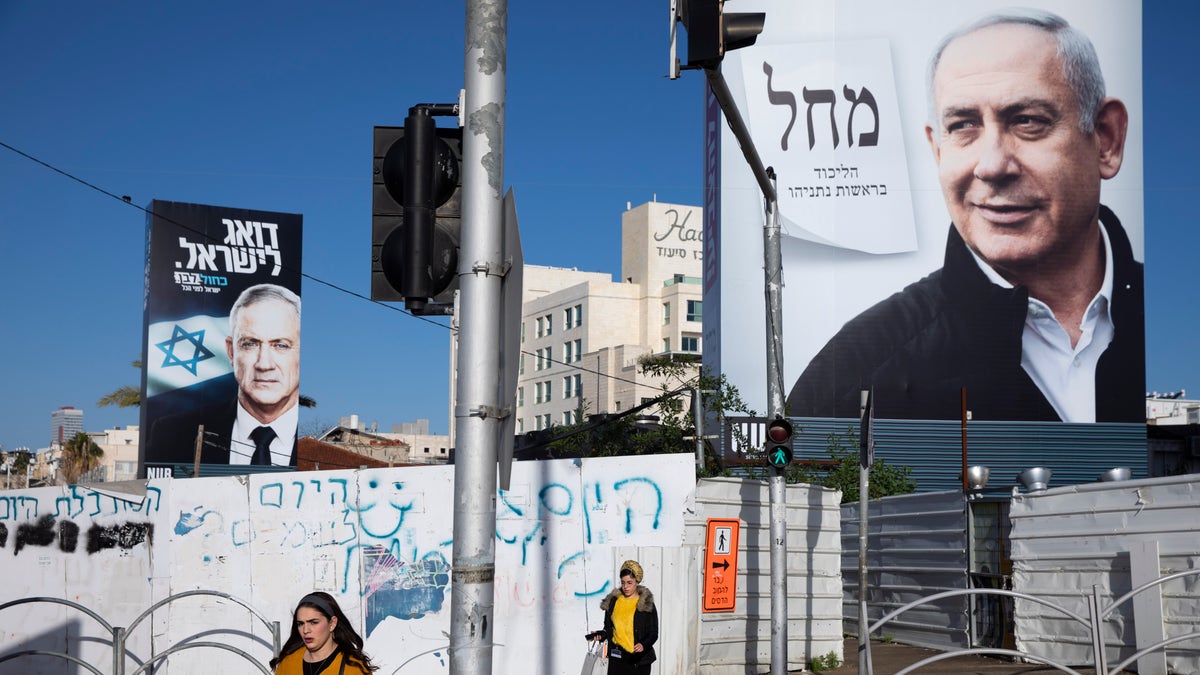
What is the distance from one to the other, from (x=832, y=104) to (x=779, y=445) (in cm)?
4397

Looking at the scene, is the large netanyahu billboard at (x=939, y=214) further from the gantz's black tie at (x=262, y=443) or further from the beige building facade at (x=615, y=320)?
the beige building facade at (x=615, y=320)

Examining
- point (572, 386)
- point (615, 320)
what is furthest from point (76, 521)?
→ point (615, 320)

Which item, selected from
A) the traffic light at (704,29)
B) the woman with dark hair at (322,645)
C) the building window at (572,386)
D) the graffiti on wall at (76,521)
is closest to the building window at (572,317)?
the building window at (572,386)

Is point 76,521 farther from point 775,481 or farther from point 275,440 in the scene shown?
point 275,440

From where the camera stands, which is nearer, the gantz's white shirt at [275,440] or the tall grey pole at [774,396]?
the tall grey pole at [774,396]

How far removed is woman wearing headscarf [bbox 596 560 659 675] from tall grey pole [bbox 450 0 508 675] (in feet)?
18.5

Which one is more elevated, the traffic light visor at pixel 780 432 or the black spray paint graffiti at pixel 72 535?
the traffic light visor at pixel 780 432

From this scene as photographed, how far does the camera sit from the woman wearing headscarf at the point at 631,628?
1099 centimetres

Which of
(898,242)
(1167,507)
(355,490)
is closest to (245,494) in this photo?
(355,490)

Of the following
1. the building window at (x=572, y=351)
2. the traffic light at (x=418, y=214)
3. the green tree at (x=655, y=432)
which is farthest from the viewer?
the building window at (x=572, y=351)

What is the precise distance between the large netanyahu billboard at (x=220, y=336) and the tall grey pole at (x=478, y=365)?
4704cm

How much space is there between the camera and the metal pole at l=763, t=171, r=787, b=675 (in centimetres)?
1395

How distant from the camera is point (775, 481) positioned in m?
14.5

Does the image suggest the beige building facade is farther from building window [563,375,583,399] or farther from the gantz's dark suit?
the gantz's dark suit
